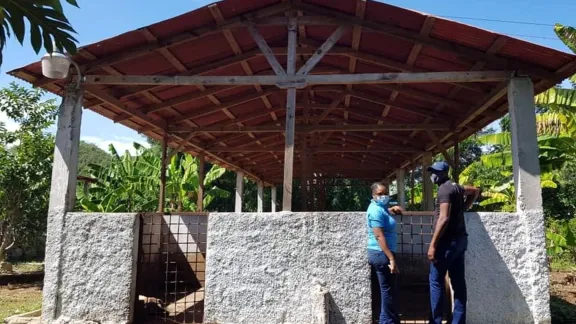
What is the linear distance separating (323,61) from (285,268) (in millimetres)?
4003

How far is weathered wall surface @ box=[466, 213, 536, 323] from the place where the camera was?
4.99m

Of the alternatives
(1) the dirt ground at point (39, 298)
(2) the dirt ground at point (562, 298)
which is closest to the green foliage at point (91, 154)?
A: (1) the dirt ground at point (39, 298)

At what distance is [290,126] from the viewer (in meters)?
5.75

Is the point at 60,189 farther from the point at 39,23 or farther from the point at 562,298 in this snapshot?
the point at 562,298

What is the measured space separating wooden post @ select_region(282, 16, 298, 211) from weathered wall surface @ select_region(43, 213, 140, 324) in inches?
71.7

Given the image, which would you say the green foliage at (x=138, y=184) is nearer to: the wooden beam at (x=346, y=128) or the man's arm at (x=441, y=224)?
the wooden beam at (x=346, y=128)

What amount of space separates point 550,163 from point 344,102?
509 centimetres

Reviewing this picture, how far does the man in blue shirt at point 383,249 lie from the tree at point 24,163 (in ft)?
29.6

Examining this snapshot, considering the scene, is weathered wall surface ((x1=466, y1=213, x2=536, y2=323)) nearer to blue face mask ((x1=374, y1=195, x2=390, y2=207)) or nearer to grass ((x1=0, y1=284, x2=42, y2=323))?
blue face mask ((x1=374, y1=195, x2=390, y2=207))

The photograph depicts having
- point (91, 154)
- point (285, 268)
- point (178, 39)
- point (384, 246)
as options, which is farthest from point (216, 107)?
point (91, 154)

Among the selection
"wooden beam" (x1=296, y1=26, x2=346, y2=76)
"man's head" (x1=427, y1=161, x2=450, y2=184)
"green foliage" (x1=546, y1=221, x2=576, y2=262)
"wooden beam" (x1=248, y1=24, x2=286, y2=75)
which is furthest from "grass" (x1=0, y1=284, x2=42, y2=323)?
"green foliage" (x1=546, y1=221, x2=576, y2=262)

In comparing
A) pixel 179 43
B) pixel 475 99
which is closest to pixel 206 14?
pixel 179 43

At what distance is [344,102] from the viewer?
9664mm

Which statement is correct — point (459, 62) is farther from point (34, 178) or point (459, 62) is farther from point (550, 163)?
point (34, 178)
